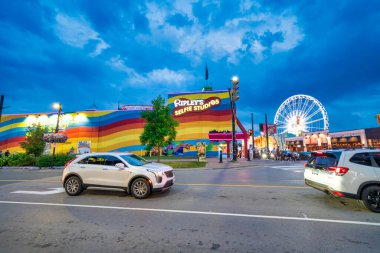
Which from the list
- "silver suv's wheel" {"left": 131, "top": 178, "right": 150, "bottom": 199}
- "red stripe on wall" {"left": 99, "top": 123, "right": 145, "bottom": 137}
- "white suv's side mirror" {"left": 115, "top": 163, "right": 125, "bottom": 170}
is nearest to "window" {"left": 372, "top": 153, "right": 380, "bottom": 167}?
"silver suv's wheel" {"left": 131, "top": 178, "right": 150, "bottom": 199}

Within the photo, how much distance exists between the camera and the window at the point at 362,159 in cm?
532

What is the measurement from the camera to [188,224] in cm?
432

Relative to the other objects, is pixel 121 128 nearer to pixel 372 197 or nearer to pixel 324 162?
pixel 324 162

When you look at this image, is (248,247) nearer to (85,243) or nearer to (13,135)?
(85,243)

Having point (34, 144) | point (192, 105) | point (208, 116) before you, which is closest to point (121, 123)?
point (192, 105)

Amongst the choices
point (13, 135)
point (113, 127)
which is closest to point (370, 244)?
point (113, 127)

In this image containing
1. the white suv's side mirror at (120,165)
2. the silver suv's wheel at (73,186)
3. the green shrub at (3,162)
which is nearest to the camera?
the white suv's side mirror at (120,165)

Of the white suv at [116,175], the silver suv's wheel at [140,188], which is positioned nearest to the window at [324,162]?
the white suv at [116,175]

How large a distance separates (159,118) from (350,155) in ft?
59.2

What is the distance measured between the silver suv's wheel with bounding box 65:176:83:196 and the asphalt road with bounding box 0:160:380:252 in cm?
43

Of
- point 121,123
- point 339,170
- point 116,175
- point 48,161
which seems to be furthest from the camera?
point 121,123

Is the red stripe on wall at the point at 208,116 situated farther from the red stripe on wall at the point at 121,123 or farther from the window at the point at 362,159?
the window at the point at 362,159

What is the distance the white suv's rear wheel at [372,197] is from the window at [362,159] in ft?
2.08

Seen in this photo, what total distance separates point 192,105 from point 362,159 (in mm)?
34567
